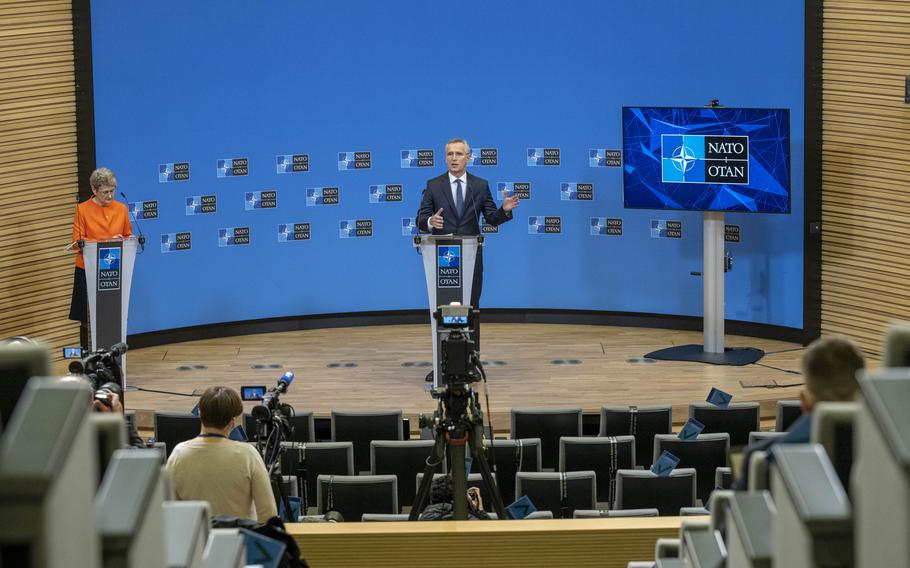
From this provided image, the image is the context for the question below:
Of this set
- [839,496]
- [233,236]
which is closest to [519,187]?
[233,236]

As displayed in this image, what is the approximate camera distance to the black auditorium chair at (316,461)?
661 cm

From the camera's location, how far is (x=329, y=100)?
1155 centimetres

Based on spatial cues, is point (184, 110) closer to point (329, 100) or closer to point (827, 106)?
point (329, 100)

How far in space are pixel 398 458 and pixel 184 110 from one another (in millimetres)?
5501

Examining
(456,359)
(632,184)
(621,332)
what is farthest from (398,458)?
(621,332)

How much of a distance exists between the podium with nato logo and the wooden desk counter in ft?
16.5

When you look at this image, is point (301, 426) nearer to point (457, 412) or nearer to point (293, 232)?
point (457, 412)

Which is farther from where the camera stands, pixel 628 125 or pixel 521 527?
pixel 628 125

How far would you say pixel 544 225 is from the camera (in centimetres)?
1188

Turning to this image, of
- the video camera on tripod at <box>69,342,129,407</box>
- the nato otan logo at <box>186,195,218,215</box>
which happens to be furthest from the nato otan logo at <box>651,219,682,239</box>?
the video camera on tripod at <box>69,342,129,407</box>

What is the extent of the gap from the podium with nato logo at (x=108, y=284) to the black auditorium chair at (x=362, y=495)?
134 inches

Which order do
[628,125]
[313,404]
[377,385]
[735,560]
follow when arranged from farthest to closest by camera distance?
[628,125]
[377,385]
[313,404]
[735,560]

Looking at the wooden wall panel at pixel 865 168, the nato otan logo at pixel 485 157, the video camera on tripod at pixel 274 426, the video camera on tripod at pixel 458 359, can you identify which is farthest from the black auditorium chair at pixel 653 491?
the nato otan logo at pixel 485 157

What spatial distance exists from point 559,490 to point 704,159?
4.60 meters
